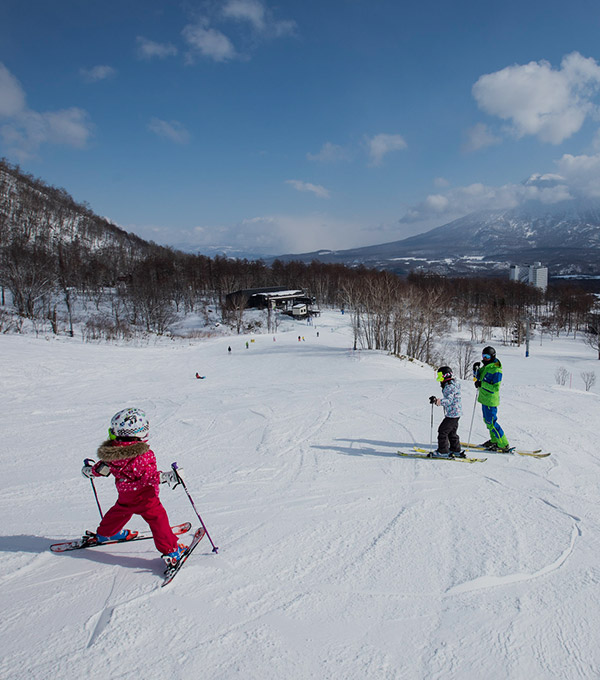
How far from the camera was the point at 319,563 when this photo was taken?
3500mm

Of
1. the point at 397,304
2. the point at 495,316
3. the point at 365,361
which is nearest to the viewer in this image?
the point at 365,361

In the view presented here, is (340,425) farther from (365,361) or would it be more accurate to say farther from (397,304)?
(397,304)

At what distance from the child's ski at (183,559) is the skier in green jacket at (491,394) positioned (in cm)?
525

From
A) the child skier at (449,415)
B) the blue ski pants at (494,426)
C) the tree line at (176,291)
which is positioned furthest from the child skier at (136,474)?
the tree line at (176,291)

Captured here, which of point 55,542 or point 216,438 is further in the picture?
point 216,438

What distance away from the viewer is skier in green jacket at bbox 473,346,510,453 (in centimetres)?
662

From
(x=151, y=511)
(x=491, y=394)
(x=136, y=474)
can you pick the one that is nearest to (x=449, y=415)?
(x=491, y=394)

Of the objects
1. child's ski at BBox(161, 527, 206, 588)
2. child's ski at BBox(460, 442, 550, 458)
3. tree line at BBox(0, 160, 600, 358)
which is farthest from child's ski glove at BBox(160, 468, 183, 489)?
tree line at BBox(0, 160, 600, 358)

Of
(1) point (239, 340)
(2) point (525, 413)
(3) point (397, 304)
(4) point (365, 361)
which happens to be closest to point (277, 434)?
(2) point (525, 413)

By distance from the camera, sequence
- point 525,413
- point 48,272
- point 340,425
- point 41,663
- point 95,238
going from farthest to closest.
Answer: point 95,238
point 48,272
point 525,413
point 340,425
point 41,663

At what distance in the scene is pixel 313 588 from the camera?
315cm

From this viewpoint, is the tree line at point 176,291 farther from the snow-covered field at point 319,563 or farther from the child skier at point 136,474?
the child skier at point 136,474

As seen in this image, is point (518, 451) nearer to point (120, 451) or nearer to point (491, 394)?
point (491, 394)

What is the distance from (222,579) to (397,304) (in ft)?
90.3
